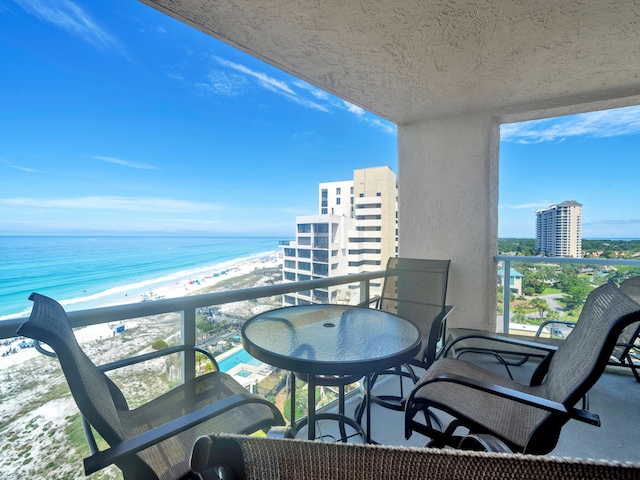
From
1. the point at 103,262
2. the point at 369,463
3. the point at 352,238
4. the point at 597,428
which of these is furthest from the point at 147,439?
the point at 103,262

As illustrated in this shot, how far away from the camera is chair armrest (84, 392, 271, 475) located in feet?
2.86

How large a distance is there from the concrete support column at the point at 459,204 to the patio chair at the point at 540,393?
1.66 meters

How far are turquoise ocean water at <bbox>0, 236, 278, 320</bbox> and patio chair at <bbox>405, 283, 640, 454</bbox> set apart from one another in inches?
231

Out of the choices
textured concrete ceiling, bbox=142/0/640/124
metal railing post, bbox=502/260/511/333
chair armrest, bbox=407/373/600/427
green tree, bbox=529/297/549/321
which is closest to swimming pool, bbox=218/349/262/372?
chair armrest, bbox=407/373/600/427

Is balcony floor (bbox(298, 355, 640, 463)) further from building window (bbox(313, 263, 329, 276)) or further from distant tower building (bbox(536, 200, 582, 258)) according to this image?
building window (bbox(313, 263, 329, 276))

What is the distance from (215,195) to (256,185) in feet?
10.8

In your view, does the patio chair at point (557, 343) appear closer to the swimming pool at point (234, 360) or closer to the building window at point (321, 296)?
the building window at point (321, 296)

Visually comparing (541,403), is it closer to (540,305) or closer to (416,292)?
(416,292)

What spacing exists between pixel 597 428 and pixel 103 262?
61.7 ft

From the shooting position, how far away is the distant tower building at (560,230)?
11.6 ft

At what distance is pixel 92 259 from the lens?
49.1ft

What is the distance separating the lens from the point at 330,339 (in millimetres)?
1679

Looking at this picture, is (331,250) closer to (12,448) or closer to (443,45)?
(443,45)

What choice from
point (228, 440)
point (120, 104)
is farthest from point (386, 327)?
point (120, 104)
